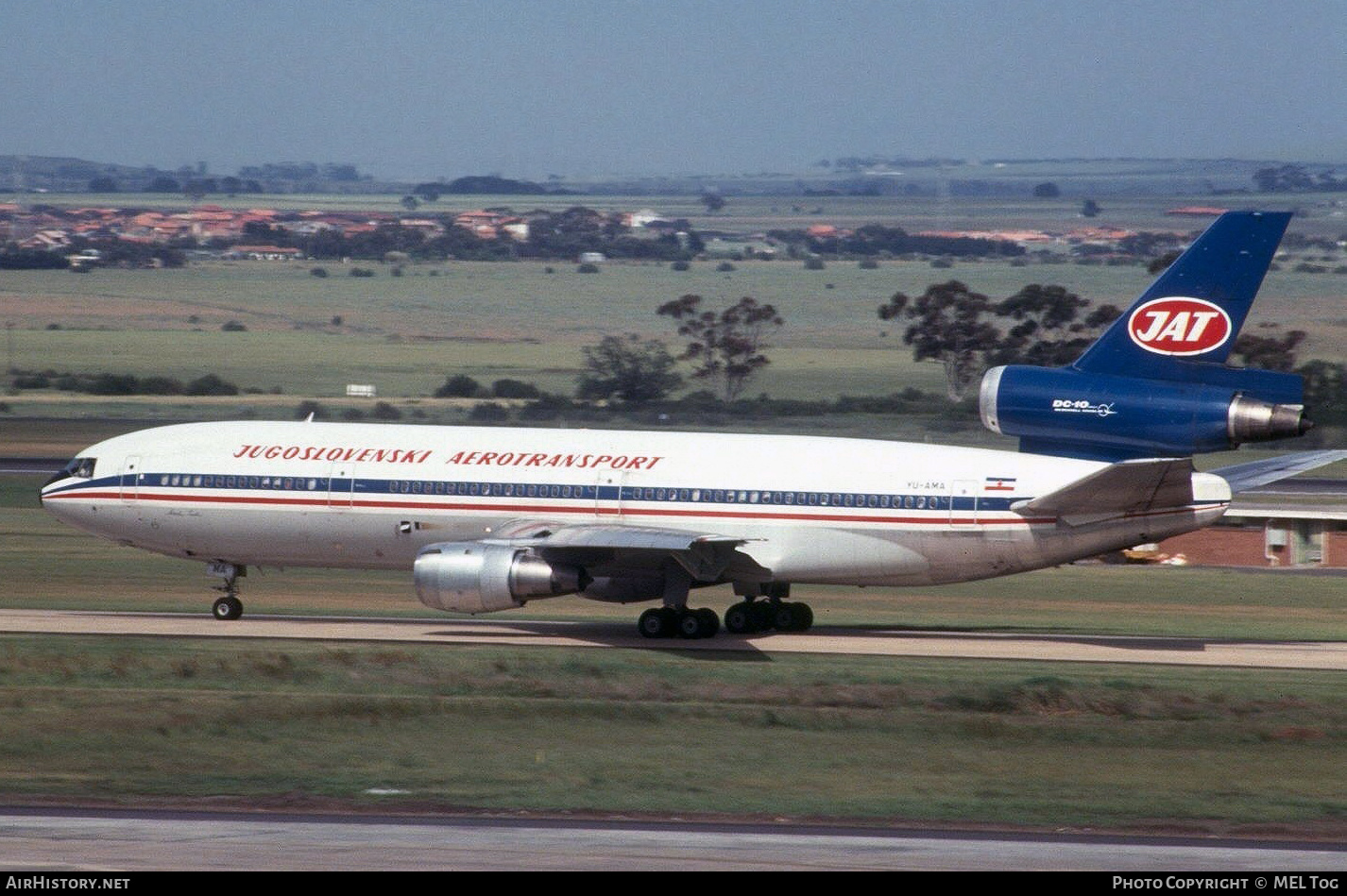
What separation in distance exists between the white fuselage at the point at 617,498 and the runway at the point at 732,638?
56.0 inches

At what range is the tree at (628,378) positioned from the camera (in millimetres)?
95500

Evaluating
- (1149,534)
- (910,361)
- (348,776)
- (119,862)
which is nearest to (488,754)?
(348,776)

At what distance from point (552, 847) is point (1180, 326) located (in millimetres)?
21083

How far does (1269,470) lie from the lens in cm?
3869

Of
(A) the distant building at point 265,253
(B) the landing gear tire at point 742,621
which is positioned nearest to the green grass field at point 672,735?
(B) the landing gear tire at point 742,621

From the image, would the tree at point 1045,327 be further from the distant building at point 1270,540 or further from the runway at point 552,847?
the runway at point 552,847

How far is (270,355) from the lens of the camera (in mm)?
124062

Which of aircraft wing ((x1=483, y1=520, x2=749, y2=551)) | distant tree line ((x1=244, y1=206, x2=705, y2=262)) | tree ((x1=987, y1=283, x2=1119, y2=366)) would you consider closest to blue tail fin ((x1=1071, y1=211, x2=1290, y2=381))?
aircraft wing ((x1=483, y1=520, x2=749, y2=551))

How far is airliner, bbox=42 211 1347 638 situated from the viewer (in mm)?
34750

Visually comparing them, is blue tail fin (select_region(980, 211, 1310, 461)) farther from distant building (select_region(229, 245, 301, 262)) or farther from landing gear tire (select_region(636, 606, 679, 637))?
distant building (select_region(229, 245, 301, 262))

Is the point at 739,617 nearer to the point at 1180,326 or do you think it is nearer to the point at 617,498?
the point at 617,498

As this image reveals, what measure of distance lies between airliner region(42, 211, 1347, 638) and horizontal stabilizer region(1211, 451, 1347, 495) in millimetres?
106

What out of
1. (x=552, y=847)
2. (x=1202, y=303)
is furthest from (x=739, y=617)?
(x=552, y=847)

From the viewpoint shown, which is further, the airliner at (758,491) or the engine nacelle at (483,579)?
the airliner at (758,491)
